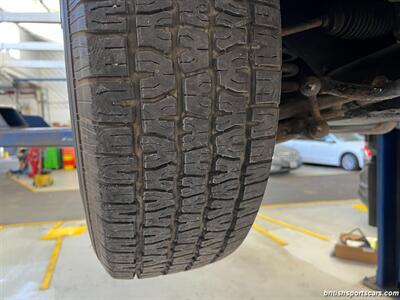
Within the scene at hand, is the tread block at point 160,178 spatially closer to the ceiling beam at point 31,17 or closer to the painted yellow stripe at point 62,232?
the painted yellow stripe at point 62,232

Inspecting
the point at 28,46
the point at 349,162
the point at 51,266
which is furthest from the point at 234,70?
the point at 349,162

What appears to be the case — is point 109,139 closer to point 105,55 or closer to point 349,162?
point 105,55

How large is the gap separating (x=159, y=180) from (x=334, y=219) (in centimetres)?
335

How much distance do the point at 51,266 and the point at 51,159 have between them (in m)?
6.27

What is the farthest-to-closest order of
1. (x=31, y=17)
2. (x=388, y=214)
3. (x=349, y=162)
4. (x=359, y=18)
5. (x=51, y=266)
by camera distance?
(x=349, y=162) < (x=31, y=17) < (x=51, y=266) < (x=388, y=214) < (x=359, y=18)

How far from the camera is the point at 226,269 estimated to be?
7.91ft

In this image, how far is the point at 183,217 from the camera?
77cm

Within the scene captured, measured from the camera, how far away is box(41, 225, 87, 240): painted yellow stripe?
3.23 m

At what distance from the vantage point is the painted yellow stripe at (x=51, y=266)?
7.38ft

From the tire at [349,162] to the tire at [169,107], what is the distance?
731cm

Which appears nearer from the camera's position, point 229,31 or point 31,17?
point 229,31

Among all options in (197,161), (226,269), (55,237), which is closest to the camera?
(197,161)

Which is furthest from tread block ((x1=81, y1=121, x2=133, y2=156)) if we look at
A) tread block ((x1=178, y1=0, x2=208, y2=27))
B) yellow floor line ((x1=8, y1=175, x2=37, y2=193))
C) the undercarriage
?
yellow floor line ((x1=8, y1=175, x2=37, y2=193))

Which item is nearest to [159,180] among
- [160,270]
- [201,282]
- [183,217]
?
[183,217]
